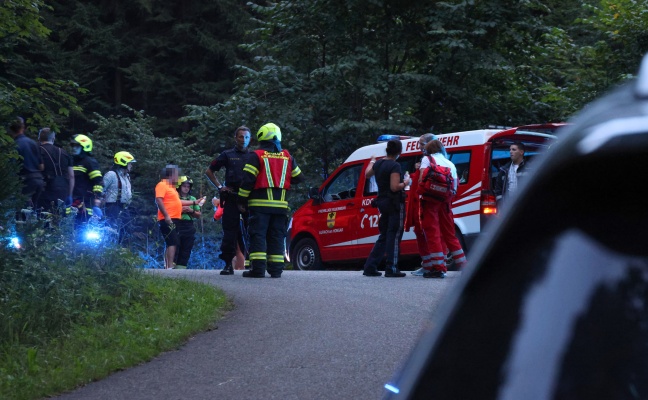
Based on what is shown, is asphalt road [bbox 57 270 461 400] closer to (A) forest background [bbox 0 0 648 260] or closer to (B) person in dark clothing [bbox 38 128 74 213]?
(B) person in dark clothing [bbox 38 128 74 213]

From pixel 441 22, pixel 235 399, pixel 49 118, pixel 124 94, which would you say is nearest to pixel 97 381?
pixel 235 399

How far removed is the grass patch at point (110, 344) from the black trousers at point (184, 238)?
713 cm

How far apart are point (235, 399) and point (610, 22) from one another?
17.3m

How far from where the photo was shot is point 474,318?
1653 millimetres

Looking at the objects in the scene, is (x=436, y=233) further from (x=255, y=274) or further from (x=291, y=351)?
(x=291, y=351)

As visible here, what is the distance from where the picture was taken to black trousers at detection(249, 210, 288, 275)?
13086 mm

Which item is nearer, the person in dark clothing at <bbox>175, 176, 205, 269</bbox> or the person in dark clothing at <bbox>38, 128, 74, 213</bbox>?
the person in dark clothing at <bbox>38, 128, 74, 213</bbox>

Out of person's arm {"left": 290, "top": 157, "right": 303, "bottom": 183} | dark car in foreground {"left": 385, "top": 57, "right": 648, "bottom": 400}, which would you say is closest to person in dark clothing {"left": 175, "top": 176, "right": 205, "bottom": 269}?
person's arm {"left": 290, "top": 157, "right": 303, "bottom": 183}

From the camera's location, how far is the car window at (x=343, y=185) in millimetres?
17781

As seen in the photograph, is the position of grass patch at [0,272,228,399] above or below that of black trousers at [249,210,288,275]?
below

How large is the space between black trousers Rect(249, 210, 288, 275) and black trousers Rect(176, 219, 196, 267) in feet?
14.0

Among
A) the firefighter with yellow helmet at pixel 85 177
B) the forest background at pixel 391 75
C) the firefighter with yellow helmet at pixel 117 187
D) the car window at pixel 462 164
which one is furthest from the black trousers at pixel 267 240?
the forest background at pixel 391 75

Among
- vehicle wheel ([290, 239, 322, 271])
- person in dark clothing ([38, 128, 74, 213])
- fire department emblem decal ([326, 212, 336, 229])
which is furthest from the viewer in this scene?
vehicle wheel ([290, 239, 322, 271])

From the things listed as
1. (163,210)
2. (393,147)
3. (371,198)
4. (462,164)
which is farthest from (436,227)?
(163,210)
